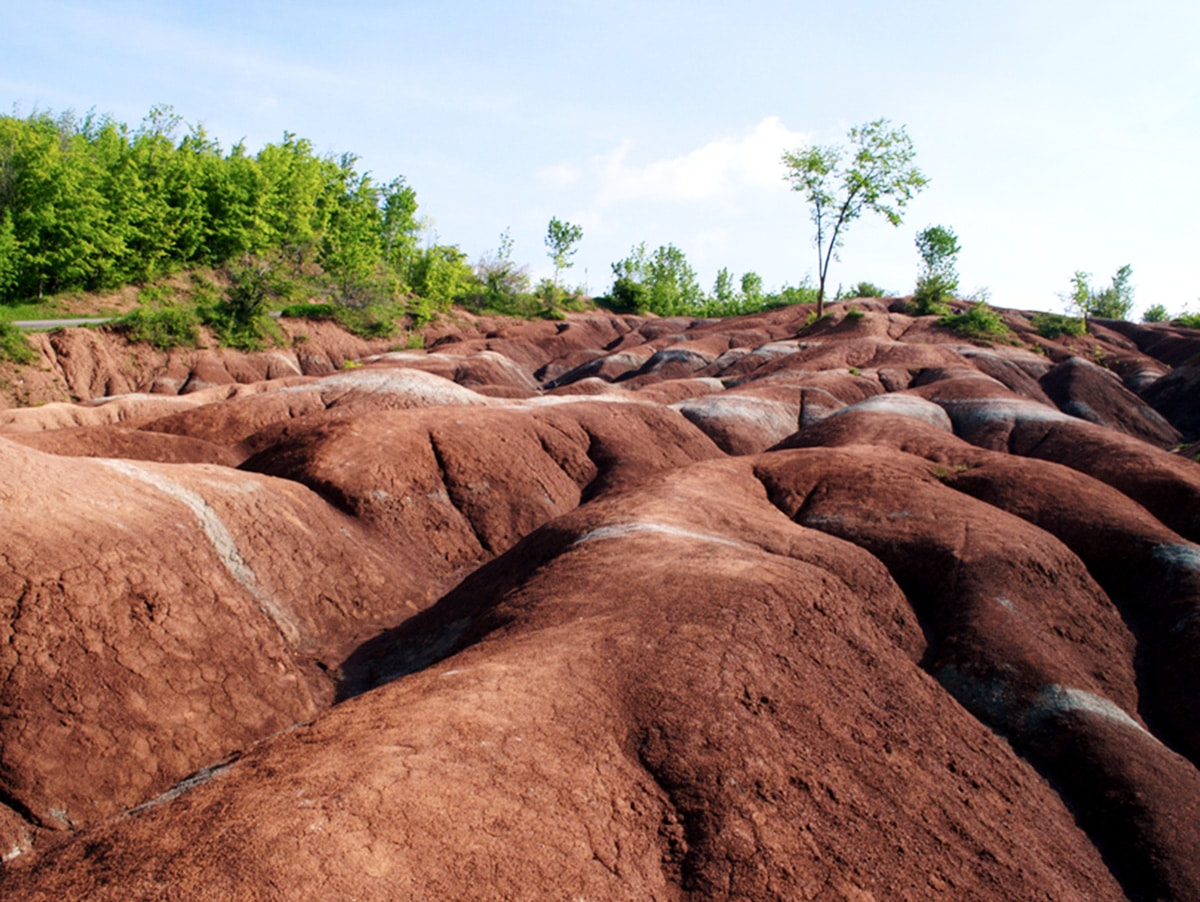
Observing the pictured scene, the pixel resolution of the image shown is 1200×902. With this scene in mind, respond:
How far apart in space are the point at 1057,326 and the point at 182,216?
50172 millimetres

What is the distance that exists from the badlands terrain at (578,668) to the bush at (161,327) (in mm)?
15626

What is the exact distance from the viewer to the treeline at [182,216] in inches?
1528

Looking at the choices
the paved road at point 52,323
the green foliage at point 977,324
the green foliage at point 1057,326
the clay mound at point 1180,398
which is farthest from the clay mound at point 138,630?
the green foliage at point 1057,326

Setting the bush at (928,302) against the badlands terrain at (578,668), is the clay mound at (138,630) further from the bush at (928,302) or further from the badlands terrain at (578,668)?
the bush at (928,302)

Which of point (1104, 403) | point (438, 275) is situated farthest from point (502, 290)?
point (1104, 403)

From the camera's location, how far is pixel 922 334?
A: 4575 centimetres

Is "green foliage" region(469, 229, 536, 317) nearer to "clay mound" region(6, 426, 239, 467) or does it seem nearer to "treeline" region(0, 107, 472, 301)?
"treeline" region(0, 107, 472, 301)

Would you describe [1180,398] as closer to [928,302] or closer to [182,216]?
[928,302]

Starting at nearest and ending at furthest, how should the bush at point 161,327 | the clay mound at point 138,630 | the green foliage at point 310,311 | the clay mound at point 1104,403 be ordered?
the clay mound at point 138,630
the clay mound at point 1104,403
the bush at point 161,327
the green foliage at point 310,311

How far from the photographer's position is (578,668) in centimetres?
735

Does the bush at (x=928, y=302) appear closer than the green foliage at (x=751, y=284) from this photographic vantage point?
Yes

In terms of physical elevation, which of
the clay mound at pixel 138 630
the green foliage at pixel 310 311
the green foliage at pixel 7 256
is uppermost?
the green foliage at pixel 7 256

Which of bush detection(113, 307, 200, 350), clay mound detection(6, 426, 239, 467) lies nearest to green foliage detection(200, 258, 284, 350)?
bush detection(113, 307, 200, 350)

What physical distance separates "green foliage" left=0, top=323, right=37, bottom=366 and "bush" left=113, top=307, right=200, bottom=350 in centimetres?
456
